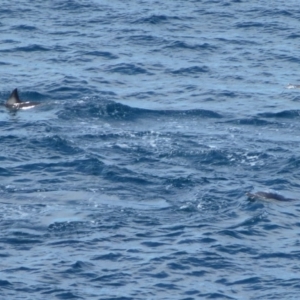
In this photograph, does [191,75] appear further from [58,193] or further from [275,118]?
[58,193]

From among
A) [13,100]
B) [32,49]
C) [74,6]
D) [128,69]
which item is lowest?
[128,69]

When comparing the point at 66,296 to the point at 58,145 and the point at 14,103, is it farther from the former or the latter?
the point at 14,103

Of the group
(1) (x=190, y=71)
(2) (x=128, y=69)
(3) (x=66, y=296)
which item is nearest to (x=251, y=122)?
(1) (x=190, y=71)

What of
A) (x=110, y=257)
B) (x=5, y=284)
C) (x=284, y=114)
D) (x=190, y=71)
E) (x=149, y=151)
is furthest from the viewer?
(x=190, y=71)

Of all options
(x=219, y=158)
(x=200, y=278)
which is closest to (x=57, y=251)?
(x=200, y=278)

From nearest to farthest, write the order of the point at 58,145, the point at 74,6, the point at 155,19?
the point at 58,145 < the point at 155,19 < the point at 74,6

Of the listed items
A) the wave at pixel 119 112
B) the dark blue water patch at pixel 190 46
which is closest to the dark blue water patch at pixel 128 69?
the dark blue water patch at pixel 190 46

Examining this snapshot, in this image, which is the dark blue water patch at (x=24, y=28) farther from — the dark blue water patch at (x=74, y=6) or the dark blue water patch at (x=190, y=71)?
the dark blue water patch at (x=190, y=71)

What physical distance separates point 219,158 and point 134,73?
13671 millimetres

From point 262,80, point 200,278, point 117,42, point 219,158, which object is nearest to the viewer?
point 200,278

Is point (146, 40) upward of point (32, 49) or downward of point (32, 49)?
downward

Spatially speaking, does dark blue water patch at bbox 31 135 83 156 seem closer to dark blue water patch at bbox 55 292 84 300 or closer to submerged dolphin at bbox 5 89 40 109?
submerged dolphin at bbox 5 89 40 109

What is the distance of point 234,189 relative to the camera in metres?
39.2

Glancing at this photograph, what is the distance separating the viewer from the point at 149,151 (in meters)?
43.2
